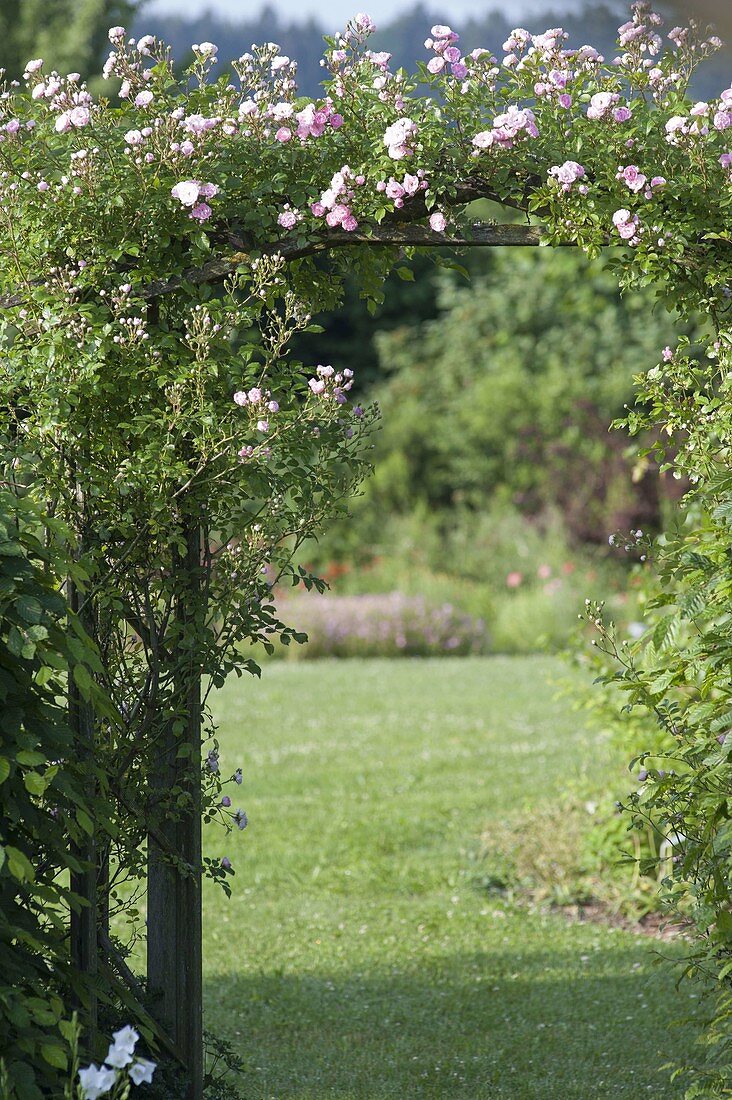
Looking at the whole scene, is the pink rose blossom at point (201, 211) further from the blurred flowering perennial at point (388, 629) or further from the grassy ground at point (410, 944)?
the blurred flowering perennial at point (388, 629)

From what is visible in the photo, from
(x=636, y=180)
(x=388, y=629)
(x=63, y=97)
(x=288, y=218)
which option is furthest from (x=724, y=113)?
(x=388, y=629)

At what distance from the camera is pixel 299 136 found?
2732mm

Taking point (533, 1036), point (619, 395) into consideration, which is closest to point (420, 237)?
point (533, 1036)

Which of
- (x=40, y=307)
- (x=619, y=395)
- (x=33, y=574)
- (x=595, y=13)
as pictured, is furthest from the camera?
(x=619, y=395)

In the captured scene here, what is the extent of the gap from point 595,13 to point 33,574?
1766mm

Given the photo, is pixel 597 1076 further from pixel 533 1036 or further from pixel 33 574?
pixel 33 574

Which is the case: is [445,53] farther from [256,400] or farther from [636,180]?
[256,400]

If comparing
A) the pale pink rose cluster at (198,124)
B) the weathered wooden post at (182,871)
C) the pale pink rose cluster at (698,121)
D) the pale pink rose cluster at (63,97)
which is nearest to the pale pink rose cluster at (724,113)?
the pale pink rose cluster at (698,121)

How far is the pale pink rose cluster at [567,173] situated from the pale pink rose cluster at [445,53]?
299 millimetres

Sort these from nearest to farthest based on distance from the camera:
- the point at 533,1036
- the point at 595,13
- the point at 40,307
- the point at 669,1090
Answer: the point at 595,13 < the point at 40,307 < the point at 669,1090 < the point at 533,1036

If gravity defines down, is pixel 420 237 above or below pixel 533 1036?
above

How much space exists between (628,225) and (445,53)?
1.79 feet

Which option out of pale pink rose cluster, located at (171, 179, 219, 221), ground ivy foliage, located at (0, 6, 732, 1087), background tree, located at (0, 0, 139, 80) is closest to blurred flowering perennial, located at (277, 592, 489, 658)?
ground ivy foliage, located at (0, 6, 732, 1087)

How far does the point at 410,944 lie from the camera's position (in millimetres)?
4664
